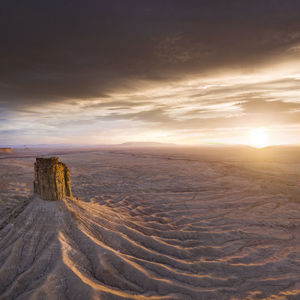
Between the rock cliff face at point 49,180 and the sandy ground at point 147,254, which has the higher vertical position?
the rock cliff face at point 49,180

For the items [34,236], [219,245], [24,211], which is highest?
[24,211]

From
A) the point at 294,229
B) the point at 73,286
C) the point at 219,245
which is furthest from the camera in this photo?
the point at 294,229

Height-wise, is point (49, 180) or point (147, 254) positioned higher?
point (49, 180)

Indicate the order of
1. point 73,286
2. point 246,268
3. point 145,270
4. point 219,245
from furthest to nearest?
point 219,245 < point 246,268 < point 145,270 < point 73,286

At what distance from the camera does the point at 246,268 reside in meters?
6.54

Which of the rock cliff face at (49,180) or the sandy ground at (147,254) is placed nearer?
the sandy ground at (147,254)

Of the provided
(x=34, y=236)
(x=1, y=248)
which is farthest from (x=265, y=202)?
(x=1, y=248)

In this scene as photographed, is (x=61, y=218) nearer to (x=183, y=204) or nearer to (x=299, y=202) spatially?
(x=183, y=204)

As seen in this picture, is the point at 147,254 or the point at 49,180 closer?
the point at 147,254

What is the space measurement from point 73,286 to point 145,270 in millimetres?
2246

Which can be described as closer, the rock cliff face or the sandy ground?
the sandy ground

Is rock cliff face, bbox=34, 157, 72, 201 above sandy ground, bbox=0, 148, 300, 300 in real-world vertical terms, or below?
above

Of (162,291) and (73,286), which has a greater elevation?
(73,286)

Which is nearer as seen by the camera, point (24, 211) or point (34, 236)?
point (34, 236)
